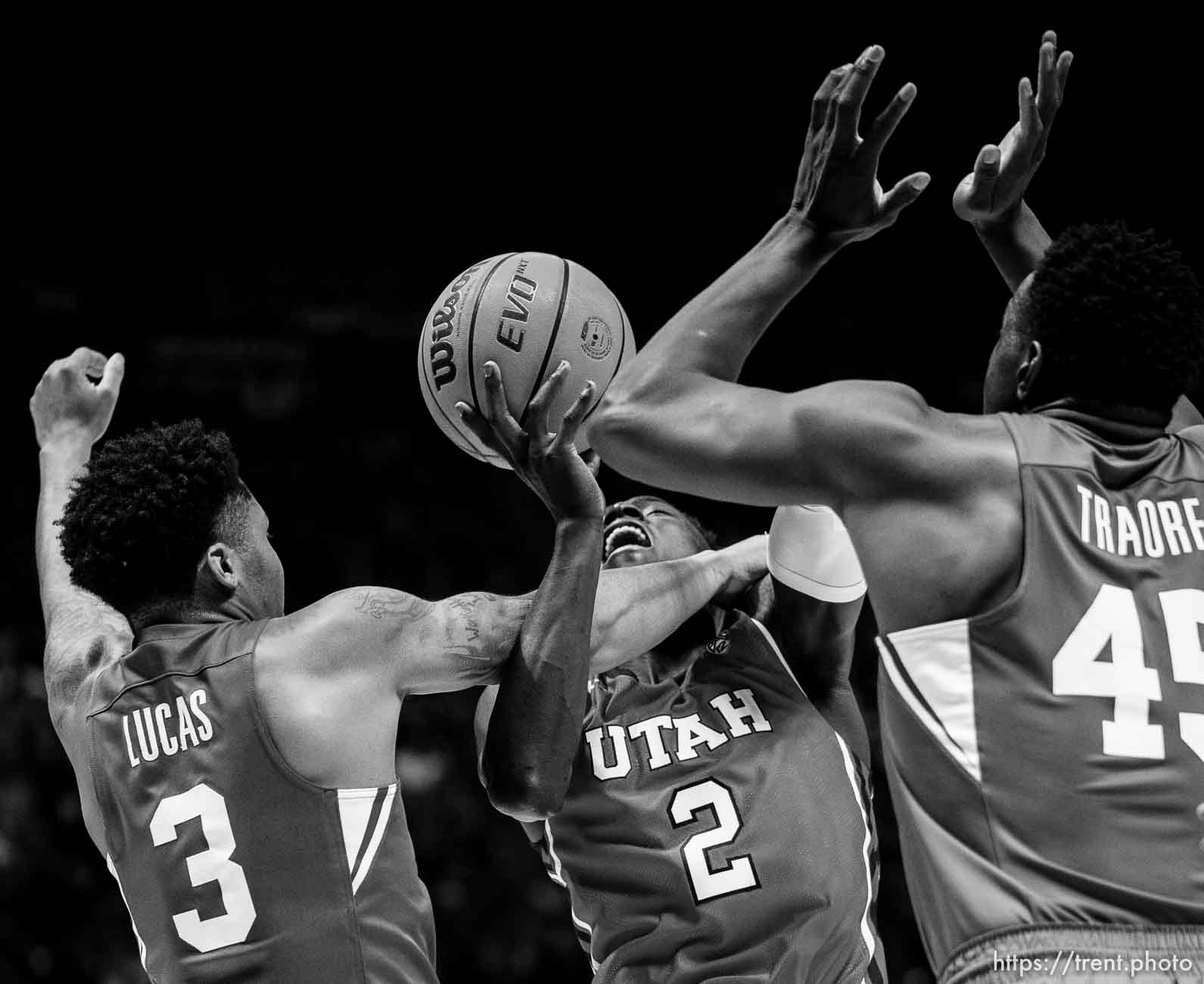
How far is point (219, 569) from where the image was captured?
3131mm

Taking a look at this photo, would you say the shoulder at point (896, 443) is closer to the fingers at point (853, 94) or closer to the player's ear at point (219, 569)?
the fingers at point (853, 94)

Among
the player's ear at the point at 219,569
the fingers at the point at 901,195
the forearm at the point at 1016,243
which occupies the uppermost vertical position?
the fingers at the point at 901,195

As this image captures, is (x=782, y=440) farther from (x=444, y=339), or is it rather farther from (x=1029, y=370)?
(x=444, y=339)

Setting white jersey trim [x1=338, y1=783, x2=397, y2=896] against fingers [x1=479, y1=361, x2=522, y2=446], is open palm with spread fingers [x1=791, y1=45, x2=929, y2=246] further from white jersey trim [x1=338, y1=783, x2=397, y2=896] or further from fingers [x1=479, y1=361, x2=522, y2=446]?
white jersey trim [x1=338, y1=783, x2=397, y2=896]

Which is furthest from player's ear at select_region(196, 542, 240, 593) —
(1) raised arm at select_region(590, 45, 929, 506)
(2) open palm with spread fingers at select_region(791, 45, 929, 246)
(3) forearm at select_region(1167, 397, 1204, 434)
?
(3) forearm at select_region(1167, 397, 1204, 434)

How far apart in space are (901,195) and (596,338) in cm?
110

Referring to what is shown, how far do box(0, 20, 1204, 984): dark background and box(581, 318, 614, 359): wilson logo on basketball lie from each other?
612 cm

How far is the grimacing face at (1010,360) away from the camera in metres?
2.46

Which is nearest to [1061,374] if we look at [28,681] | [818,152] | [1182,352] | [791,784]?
[1182,352]

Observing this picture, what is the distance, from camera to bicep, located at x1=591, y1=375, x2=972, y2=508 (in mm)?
2219

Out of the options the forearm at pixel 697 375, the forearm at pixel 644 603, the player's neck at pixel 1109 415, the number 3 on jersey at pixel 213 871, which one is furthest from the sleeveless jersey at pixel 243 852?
the player's neck at pixel 1109 415

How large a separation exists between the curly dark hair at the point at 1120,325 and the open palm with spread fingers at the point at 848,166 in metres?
0.36

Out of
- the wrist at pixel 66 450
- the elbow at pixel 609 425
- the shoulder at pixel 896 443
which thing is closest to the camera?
the shoulder at pixel 896 443

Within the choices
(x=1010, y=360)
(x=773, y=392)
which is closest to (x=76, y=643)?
(x=773, y=392)
